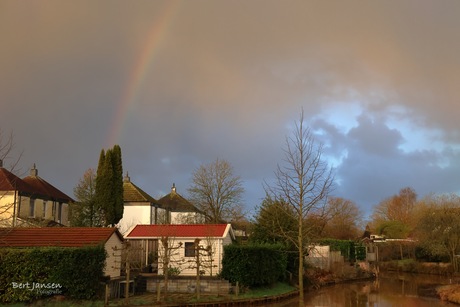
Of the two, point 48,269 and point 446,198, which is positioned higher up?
point 446,198

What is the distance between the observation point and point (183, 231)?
2942 centimetres

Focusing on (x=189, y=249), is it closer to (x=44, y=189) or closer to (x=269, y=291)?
(x=269, y=291)

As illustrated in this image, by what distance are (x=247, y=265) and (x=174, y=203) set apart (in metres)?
31.1

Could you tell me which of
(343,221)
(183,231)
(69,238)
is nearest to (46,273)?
(69,238)

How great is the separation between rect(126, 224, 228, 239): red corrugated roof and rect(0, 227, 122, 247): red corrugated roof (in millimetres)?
4993

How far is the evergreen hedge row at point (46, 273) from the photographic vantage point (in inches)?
816

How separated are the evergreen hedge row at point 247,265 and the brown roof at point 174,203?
23960 mm

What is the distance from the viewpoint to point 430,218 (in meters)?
49.2

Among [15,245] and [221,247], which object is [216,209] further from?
[15,245]

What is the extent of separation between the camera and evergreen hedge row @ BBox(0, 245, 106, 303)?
20.7 m

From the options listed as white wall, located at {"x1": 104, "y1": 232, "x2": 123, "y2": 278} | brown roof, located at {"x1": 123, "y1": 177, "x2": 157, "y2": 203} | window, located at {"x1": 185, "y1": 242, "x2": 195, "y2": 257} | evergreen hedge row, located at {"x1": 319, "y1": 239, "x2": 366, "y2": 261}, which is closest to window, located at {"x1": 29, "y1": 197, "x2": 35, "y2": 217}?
brown roof, located at {"x1": 123, "y1": 177, "x2": 157, "y2": 203}

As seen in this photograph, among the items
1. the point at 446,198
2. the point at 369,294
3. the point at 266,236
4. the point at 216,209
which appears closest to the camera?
the point at 369,294

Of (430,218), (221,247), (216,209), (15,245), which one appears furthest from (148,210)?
(430,218)

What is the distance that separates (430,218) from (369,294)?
2188 centimetres
